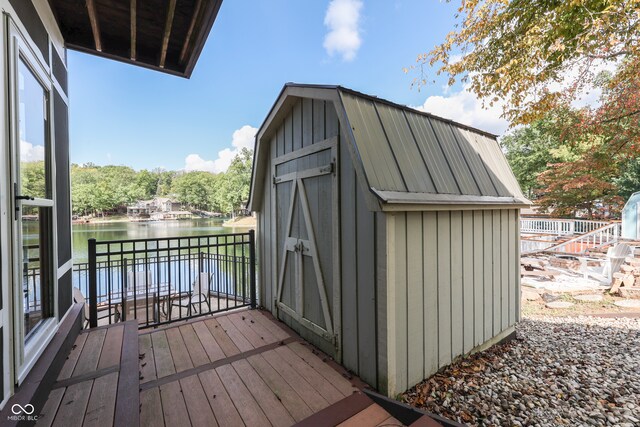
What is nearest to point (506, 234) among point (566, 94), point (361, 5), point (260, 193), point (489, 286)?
point (489, 286)

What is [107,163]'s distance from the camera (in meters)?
48.5

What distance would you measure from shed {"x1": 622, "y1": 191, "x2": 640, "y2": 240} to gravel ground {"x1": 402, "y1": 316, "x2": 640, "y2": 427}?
990cm

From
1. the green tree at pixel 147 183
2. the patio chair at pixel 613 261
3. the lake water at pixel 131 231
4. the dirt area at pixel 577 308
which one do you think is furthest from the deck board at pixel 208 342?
the green tree at pixel 147 183

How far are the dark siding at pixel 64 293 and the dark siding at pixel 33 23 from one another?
1.96 m

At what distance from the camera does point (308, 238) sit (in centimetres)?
296

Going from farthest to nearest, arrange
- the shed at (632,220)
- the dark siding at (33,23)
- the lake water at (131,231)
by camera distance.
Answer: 1. the lake water at (131,231)
2. the shed at (632,220)
3. the dark siding at (33,23)

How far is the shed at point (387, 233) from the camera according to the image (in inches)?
85.5

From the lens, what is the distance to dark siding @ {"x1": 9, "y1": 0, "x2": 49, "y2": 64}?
1.76 metres

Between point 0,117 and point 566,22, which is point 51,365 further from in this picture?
point 566,22

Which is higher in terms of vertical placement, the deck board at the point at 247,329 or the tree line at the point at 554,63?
the tree line at the point at 554,63

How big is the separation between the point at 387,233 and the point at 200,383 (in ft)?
6.60

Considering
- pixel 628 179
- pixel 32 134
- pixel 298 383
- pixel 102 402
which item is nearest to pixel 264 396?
pixel 298 383

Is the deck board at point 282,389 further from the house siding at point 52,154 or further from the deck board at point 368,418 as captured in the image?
the house siding at point 52,154

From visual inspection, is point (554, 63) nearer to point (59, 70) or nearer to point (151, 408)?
point (59, 70)
